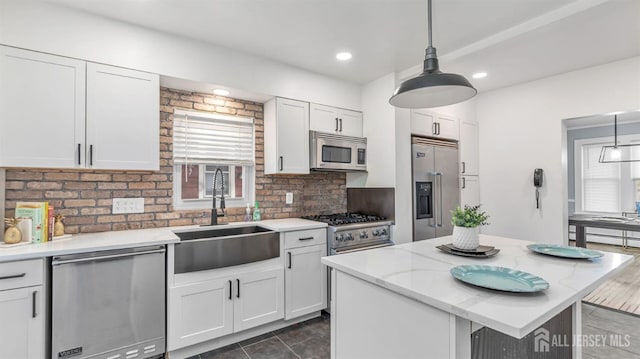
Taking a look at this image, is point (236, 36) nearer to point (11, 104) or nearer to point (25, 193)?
point (11, 104)

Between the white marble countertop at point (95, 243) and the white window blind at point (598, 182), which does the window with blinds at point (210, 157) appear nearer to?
the white marble countertop at point (95, 243)

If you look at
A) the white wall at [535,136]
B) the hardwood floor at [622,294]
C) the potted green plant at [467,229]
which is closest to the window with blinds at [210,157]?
the potted green plant at [467,229]

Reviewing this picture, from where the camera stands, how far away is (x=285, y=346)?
241 centimetres

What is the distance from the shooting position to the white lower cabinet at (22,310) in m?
1.67

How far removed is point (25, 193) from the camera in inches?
85.7

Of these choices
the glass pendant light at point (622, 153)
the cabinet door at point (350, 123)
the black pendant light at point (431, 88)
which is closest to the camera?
the black pendant light at point (431, 88)

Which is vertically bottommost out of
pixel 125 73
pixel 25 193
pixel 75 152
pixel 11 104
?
pixel 25 193

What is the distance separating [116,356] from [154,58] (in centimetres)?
221

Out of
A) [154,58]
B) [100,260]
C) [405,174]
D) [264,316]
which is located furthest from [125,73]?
[405,174]

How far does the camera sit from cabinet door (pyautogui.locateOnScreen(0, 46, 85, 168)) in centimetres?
192

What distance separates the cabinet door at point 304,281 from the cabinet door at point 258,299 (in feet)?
0.27

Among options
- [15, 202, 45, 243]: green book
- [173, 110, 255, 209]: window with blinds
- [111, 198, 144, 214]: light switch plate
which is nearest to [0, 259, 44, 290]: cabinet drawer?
[15, 202, 45, 243]: green book

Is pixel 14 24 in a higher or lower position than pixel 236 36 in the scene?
lower

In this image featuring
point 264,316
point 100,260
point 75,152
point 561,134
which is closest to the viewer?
point 100,260
